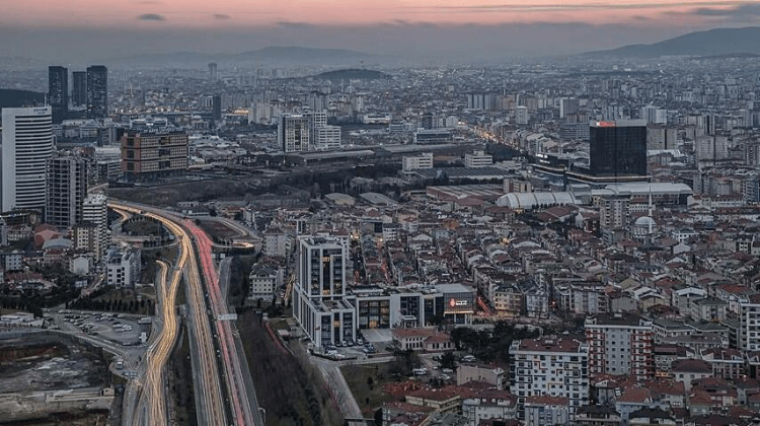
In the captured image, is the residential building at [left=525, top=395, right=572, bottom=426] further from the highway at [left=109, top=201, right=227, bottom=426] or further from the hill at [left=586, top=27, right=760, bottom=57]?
the hill at [left=586, top=27, right=760, bottom=57]

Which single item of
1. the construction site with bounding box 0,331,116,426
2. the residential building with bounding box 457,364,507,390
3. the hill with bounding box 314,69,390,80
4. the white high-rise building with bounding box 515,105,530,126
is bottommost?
the construction site with bounding box 0,331,116,426

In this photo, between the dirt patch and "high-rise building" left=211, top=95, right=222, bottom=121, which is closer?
the dirt patch

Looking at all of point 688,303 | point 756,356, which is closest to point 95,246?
point 688,303

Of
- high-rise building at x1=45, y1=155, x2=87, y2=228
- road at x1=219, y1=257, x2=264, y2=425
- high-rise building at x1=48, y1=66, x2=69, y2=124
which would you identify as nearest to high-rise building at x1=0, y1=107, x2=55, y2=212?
high-rise building at x1=45, y1=155, x2=87, y2=228

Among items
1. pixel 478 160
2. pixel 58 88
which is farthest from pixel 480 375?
pixel 58 88

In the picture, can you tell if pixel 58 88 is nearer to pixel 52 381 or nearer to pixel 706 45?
pixel 52 381

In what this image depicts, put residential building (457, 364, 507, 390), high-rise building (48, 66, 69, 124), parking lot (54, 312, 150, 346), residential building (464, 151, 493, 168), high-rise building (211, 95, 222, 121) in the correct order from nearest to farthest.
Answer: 1. residential building (457, 364, 507, 390)
2. parking lot (54, 312, 150, 346)
3. residential building (464, 151, 493, 168)
4. high-rise building (48, 66, 69, 124)
5. high-rise building (211, 95, 222, 121)

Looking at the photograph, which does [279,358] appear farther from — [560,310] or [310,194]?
[310,194]

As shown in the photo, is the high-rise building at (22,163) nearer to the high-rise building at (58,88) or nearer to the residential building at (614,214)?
the residential building at (614,214)

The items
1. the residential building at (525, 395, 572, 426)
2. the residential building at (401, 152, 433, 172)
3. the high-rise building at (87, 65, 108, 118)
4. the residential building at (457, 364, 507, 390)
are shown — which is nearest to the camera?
the residential building at (525, 395, 572, 426)
